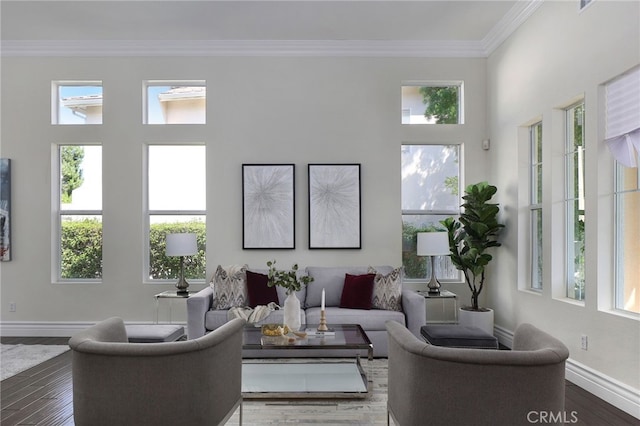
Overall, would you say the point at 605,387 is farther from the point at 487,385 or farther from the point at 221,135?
the point at 221,135

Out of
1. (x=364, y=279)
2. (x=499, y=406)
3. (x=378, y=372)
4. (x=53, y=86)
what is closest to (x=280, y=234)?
(x=364, y=279)

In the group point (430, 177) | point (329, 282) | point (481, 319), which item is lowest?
point (481, 319)

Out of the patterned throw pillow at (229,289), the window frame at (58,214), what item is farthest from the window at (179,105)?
the patterned throw pillow at (229,289)

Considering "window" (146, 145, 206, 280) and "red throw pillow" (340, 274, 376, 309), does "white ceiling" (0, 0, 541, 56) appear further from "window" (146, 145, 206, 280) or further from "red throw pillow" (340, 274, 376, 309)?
"red throw pillow" (340, 274, 376, 309)

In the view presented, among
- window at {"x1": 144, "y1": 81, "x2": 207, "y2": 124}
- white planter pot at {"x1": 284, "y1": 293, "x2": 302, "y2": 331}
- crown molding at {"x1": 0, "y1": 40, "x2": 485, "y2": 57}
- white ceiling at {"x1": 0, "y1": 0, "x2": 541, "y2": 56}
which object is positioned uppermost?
white ceiling at {"x1": 0, "y1": 0, "x2": 541, "y2": 56}

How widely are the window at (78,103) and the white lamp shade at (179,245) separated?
6.31 ft

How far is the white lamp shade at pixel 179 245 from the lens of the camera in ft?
17.1

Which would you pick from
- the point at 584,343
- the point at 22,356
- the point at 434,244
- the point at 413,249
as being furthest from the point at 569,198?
the point at 22,356

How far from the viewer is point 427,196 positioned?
5.94 metres

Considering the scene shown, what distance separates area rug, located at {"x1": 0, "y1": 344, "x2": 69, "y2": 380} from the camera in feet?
14.1

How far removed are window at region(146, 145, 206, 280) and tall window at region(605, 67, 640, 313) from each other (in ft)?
14.3

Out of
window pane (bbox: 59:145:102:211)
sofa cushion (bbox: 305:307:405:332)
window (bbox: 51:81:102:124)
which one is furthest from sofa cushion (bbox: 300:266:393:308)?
window (bbox: 51:81:102:124)

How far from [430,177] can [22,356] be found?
4903 millimetres

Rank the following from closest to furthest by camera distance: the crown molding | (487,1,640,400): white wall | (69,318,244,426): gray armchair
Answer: (69,318,244,426): gray armchair < (487,1,640,400): white wall < the crown molding
